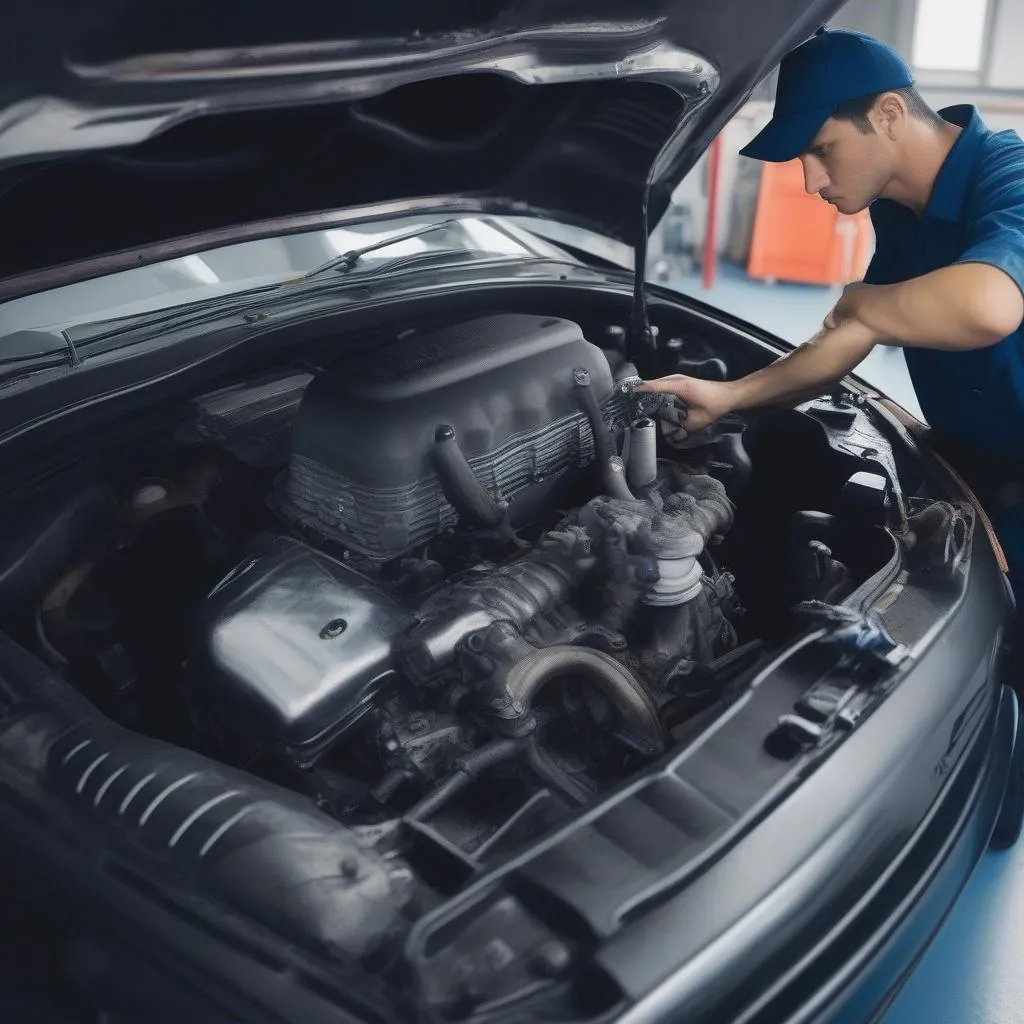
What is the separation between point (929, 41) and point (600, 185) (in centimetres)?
627

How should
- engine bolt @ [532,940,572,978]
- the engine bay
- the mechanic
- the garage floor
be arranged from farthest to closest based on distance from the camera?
the garage floor
the mechanic
the engine bay
engine bolt @ [532,940,572,978]

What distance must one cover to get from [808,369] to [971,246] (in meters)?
0.34

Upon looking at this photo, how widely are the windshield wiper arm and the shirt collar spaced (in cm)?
113

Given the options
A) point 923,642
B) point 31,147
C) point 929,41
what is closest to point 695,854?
point 923,642

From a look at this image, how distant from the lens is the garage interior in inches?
217

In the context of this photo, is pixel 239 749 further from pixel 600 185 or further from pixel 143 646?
pixel 600 185

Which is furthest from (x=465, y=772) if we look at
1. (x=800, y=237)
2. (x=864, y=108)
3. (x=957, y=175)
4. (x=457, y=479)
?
(x=800, y=237)

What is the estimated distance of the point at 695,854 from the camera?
0.98 meters

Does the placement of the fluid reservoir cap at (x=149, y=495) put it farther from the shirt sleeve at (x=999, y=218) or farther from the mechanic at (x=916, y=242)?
the shirt sleeve at (x=999, y=218)

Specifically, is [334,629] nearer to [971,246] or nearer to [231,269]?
[231,269]

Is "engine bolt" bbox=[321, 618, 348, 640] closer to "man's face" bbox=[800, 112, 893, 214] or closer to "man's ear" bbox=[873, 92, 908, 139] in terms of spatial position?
"man's face" bbox=[800, 112, 893, 214]

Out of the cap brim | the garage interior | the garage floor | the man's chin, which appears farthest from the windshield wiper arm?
the garage interior

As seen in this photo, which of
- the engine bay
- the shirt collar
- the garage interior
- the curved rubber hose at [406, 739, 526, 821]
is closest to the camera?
the curved rubber hose at [406, 739, 526, 821]

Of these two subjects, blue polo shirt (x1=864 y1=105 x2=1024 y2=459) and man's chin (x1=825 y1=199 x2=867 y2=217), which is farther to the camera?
man's chin (x1=825 y1=199 x2=867 y2=217)
